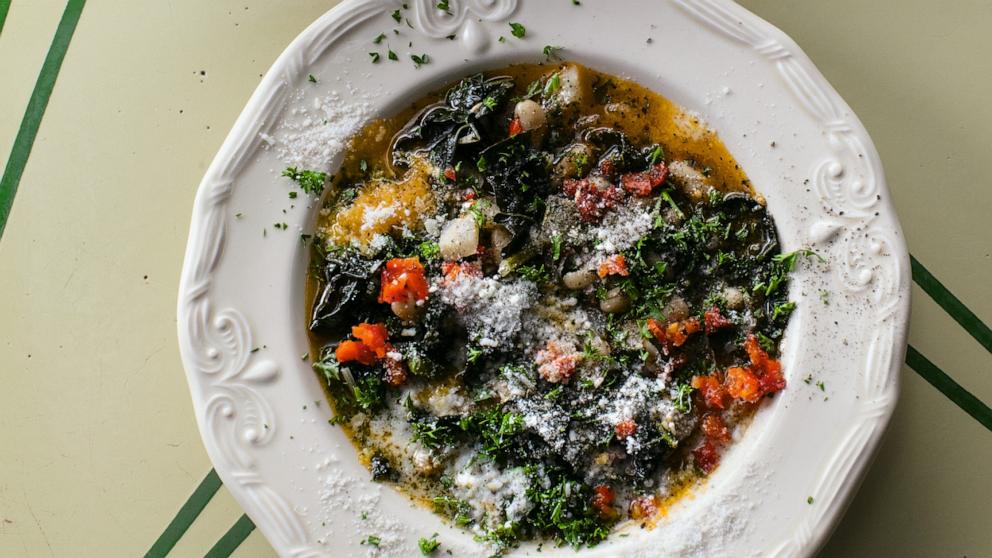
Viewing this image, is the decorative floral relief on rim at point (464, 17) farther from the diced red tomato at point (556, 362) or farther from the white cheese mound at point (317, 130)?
the diced red tomato at point (556, 362)

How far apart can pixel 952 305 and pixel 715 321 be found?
1.50 meters

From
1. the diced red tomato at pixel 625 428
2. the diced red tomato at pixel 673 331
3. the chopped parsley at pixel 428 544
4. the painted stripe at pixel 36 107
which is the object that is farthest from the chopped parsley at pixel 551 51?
the painted stripe at pixel 36 107

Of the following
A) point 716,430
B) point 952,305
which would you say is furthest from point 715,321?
point 952,305

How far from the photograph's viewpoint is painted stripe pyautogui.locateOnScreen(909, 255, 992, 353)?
14.3ft

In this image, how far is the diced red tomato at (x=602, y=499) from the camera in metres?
3.94

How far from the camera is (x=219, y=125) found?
442 centimetres

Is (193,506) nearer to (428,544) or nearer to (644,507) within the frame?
(428,544)

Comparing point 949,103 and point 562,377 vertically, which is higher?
point 949,103

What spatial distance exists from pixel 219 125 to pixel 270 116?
75cm

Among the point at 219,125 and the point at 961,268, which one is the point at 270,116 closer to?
the point at 219,125

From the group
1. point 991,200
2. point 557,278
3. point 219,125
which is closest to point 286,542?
point 557,278

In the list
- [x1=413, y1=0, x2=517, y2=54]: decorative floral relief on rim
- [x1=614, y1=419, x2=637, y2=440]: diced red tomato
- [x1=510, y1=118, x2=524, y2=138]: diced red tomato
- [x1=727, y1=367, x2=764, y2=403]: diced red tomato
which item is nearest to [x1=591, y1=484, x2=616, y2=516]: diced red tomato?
[x1=614, y1=419, x2=637, y2=440]: diced red tomato

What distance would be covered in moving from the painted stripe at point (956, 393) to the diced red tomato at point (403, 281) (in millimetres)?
2684

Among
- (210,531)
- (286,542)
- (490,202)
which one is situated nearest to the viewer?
(286,542)
